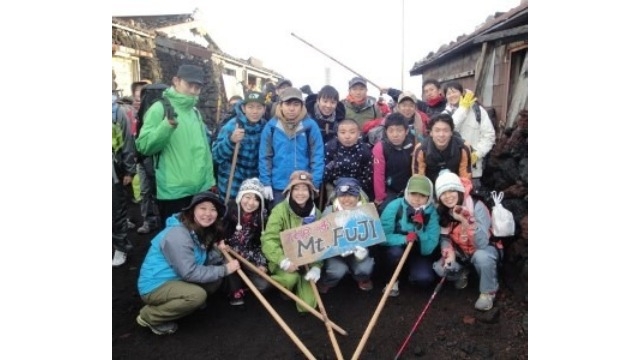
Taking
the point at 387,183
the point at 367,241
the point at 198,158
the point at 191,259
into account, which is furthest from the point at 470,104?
the point at 191,259

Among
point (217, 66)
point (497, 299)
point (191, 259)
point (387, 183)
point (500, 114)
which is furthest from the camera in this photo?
point (217, 66)

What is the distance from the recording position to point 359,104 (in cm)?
619

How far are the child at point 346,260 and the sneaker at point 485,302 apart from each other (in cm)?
115

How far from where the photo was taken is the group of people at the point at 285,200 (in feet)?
12.9

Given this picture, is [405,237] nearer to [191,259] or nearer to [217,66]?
[191,259]

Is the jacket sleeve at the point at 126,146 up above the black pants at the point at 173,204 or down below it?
above

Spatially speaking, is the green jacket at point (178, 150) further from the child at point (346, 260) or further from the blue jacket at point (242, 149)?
the child at point (346, 260)

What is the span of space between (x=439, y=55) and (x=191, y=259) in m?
10.2

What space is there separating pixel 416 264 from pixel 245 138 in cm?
255

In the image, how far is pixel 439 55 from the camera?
38.8ft

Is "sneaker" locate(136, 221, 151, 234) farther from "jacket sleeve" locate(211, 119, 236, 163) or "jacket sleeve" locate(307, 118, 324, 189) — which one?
"jacket sleeve" locate(307, 118, 324, 189)

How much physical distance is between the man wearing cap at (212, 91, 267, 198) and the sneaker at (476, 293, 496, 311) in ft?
9.77

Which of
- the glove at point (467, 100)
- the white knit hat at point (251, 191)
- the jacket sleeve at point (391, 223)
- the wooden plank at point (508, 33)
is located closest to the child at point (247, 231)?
the white knit hat at point (251, 191)

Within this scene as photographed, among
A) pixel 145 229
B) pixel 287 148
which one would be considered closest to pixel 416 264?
pixel 287 148
